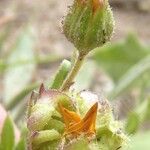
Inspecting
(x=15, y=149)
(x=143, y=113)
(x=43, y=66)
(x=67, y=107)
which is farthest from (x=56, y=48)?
(x=67, y=107)

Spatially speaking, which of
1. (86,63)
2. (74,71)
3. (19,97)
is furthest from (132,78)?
(74,71)

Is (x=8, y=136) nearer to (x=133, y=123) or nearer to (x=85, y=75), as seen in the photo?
(x=133, y=123)

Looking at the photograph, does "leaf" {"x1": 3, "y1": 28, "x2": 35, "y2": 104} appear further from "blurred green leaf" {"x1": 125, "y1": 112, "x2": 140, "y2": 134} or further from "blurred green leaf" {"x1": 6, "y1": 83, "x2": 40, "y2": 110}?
"blurred green leaf" {"x1": 125, "y1": 112, "x2": 140, "y2": 134}

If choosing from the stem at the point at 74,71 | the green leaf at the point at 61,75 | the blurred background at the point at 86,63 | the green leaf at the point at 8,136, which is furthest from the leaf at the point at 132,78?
the stem at the point at 74,71

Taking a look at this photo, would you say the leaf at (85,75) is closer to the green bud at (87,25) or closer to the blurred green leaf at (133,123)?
the blurred green leaf at (133,123)

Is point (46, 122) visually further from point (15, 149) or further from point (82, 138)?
point (15, 149)

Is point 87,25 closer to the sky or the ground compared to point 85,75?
closer to the ground

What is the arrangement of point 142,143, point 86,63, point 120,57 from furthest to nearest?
point 120,57 < point 86,63 < point 142,143
